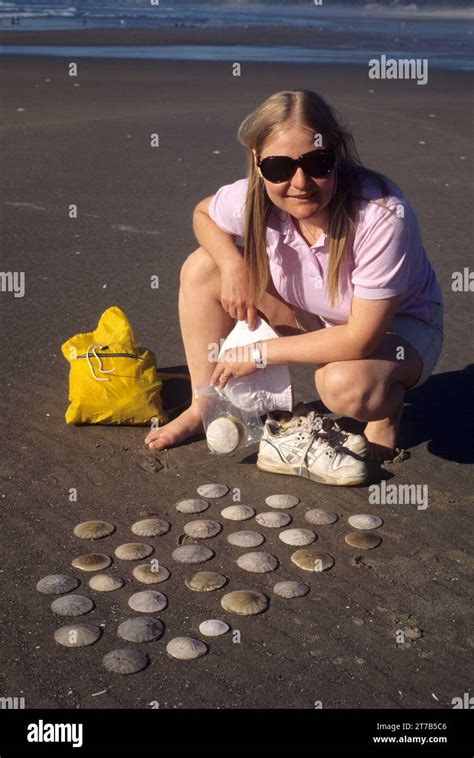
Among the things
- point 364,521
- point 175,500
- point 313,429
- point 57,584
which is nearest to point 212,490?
point 175,500

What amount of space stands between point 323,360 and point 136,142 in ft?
25.8

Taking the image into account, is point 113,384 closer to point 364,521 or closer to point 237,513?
point 237,513

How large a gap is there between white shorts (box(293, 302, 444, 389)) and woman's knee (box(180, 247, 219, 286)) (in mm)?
418

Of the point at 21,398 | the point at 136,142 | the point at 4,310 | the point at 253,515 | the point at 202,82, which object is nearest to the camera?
the point at 253,515

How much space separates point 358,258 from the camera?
12.3ft

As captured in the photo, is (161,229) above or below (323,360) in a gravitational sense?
below

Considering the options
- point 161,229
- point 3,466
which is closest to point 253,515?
point 3,466

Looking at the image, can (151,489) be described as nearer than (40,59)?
Yes

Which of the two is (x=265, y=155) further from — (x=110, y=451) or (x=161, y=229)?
(x=161, y=229)

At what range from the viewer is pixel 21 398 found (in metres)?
4.94

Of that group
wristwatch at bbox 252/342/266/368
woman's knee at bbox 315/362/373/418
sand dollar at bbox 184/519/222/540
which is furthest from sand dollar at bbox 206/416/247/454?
sand dollar at bbox 184/519/222/540

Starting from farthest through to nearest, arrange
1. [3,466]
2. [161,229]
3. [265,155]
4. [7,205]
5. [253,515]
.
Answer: [7,205]
[161,229]
[3,466]
[253,515]
[265,155]

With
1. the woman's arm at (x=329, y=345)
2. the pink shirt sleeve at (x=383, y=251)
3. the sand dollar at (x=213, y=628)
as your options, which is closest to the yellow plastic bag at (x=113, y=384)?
the woman's arm at (x=329, y=345)

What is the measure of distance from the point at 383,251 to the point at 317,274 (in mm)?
403
